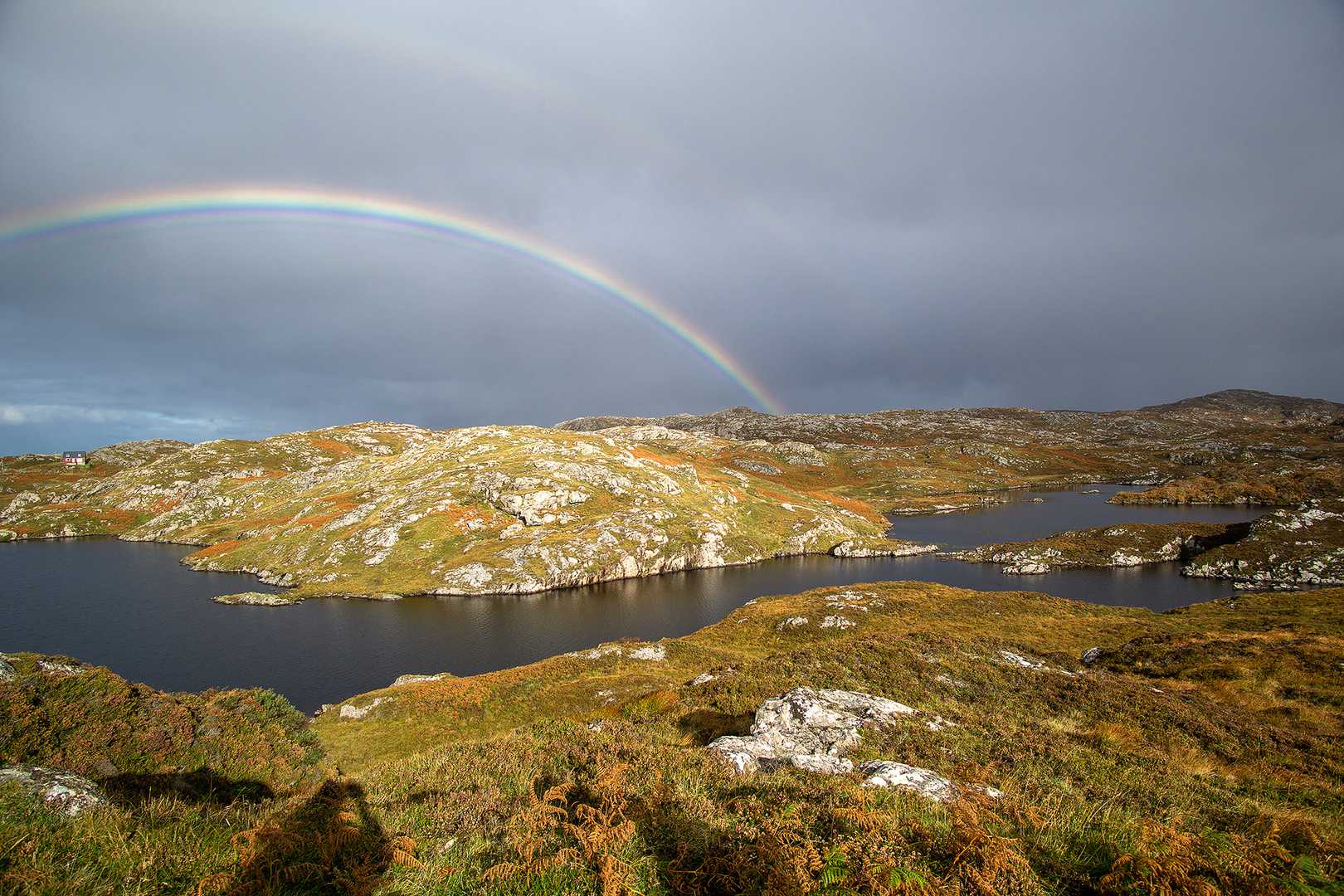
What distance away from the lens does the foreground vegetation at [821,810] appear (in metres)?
7.89

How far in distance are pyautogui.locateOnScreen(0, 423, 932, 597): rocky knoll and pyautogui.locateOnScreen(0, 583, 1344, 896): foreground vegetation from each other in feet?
268

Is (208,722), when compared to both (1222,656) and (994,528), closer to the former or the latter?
(1222,656)

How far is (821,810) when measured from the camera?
1008cm

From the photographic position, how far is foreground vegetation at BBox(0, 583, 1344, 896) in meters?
7.89

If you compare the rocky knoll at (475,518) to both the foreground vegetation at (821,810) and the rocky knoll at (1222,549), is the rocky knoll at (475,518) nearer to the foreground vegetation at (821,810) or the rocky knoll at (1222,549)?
the rocky knoll at (1222,549)

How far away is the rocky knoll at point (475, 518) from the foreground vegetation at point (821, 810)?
268ft

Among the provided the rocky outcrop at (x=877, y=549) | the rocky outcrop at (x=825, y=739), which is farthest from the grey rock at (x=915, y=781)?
the rocky outcrop at (x=877, y=549)

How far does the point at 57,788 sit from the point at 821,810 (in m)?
14.5

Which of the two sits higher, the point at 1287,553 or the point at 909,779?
the point at 909,779

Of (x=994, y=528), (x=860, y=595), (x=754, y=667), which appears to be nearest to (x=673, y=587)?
(x=860, y=595)

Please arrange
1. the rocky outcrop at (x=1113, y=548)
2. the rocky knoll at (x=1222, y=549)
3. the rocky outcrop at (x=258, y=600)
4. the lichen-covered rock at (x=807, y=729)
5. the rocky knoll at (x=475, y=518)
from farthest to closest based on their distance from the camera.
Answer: the rocky outcrop at (x=1113, y=548) < the rocky knoll at (x=475, y=518) < the rocky outcrop at (x=258, y=600) < the rocky knoll at (x=1222, y=549) < the lichen-covered rock at (x=807, y=729)

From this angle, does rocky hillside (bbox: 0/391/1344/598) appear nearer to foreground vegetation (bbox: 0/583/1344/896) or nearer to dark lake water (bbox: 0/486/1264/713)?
dark lake water (bbox: 0/486/1264/713)

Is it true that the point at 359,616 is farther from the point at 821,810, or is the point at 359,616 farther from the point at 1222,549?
the point at 1222,549

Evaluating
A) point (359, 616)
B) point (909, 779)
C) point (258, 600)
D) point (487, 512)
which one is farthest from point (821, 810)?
point (487, 512)
